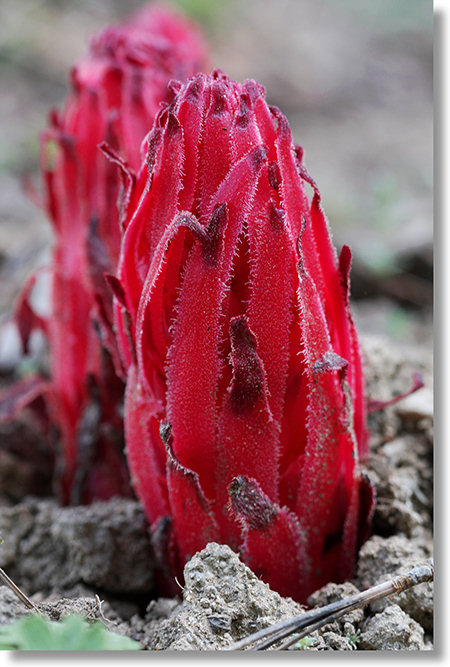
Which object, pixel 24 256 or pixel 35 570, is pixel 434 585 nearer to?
pixel 35 570

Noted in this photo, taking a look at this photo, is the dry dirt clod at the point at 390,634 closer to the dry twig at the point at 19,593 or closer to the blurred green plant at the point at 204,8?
the dry twig at the point at 19,593

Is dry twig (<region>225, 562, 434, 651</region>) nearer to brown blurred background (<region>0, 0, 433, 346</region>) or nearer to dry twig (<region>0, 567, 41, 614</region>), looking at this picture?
dry twig (<region>0, 567, 41, 614</region>)

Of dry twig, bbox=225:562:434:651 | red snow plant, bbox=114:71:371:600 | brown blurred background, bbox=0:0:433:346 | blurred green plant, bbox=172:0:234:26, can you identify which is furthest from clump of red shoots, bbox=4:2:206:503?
blurred green plant, bbox=172:0:234:26

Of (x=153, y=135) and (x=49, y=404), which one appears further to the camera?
(x=49, y=404)

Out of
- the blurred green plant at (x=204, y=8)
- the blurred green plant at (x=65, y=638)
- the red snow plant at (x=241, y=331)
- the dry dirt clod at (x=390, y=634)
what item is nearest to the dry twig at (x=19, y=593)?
the blurred green plant at (x=65, y=638)

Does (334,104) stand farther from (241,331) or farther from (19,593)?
(19,593)

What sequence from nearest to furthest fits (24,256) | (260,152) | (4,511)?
(260,152), (4,511), (24,256)

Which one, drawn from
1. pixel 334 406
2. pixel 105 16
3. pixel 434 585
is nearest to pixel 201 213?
pixel 334 406
